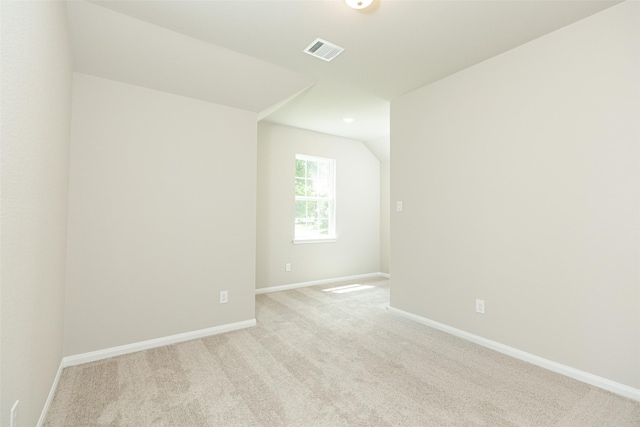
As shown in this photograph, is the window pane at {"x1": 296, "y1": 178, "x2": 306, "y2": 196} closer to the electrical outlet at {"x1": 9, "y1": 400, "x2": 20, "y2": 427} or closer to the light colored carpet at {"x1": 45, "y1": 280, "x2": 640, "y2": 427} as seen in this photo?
the light colored carpet at {"x1": 45, "y1": 280, "x2": 640, "y2": 427}

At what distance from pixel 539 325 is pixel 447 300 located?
781mm

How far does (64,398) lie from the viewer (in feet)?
5.96

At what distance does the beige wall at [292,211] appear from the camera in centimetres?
443

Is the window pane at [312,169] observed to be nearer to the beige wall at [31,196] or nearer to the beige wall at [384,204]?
the beige wall at [384,204]

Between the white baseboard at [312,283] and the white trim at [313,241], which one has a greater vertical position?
the white trim at [313,241]

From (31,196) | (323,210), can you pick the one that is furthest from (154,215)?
(323,210)

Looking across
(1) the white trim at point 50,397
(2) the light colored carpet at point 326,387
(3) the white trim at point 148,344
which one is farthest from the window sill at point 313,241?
(1) the white trim at point 50,397

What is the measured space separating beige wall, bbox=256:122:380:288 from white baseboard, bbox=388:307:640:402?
221 centimetres

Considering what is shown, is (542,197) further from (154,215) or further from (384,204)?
(384,204)

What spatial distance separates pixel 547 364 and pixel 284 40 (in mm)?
3191

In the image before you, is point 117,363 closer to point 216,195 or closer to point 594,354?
point 216,195

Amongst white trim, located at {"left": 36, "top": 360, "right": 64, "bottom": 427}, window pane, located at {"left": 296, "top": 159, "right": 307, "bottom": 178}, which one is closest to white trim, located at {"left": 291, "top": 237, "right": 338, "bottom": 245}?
window pane, located at {"left": 296, "top": 159, "right": 307, "bottom": 178}

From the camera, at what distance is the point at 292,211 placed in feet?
15.4

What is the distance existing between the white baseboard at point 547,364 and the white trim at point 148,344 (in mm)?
2002
